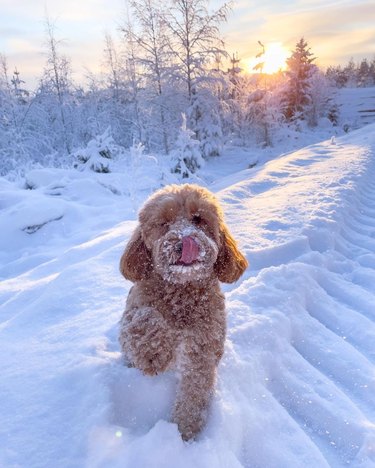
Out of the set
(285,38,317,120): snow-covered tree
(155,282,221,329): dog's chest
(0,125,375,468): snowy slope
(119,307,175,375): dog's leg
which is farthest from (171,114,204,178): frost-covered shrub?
(285,38,317,120): snow-covered tree

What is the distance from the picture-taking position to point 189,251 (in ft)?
7.06

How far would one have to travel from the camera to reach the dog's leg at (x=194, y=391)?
7.06 ft

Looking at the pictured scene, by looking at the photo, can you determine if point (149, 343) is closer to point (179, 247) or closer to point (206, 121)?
point (179, 247)

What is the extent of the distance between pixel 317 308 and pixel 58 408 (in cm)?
271

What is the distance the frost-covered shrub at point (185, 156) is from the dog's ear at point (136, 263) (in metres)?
15.5

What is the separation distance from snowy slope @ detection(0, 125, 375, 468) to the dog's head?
0.72m

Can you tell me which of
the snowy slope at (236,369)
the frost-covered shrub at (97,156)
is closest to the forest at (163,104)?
the frost-covered shrub at (97,156)

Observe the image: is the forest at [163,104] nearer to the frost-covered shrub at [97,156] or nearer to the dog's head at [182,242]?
the frost-covered shrub at [97,156]

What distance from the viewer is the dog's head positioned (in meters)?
2.20

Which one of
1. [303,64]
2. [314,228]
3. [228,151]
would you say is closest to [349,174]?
[314,228]

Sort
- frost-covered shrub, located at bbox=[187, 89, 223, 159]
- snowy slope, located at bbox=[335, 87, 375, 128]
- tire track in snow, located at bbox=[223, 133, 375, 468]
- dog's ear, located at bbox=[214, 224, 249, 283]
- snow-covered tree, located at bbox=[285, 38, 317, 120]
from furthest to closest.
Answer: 1. snowy slope, located at bbox=[335, 87, 375, 128]
2. snow-covered tree, located at bbox=[285, 38, 317, 120]
3. frost-covered shrub, located at bbox=[187, 89, 223, 159]
4. dog's ear, located at bbox=[214, 224, 249, 283]
5. tire track in snow, located at bbox=[223, 133, 375, 468]

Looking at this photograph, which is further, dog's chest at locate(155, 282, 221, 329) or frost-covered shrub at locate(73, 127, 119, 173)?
frost-covered shrub at locate(73, 127, 119, 173)

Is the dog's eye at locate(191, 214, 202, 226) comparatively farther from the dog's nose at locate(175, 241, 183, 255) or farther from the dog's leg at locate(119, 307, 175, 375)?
the dog's leg at locate(119, 307, 175, 375)

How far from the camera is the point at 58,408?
7.25ft
